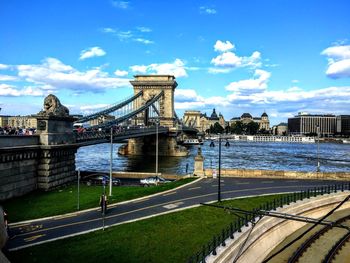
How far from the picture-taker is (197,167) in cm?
3969

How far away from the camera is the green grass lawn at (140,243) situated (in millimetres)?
15422

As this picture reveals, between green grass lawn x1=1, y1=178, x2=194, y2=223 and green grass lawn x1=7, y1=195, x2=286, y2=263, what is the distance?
19.3ft

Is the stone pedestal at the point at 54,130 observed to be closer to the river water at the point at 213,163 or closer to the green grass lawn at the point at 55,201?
the green grass lawn at the point at 55,201

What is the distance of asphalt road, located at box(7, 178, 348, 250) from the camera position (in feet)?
60.6

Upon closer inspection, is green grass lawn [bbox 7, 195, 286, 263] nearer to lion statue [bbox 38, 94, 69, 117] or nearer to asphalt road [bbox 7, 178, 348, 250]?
asphalt road [bbox 7, 178, 348, 250]

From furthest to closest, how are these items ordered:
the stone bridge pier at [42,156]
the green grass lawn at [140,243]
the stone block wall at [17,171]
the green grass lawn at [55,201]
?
the stone bridge pier at [42,156] → the stone block wall at [17,171] → the green grass lawn at [55,201] → the green grass lawn at [140,243]

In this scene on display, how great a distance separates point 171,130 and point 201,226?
9297 cm

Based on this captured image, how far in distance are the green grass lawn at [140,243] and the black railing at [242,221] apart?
1.37 ft

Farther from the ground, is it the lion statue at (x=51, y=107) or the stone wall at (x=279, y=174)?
the lion statue at (x=51, y=107)

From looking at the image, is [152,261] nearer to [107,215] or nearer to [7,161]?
[107,215]

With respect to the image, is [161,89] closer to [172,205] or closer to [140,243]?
[172,205]

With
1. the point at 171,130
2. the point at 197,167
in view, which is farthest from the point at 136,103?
the point at 197,167

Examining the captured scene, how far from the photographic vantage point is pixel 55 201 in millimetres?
27391

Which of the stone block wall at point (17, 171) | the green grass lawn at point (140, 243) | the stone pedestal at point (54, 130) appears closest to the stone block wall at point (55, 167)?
Result: the stone block wall at point (17, 171)
